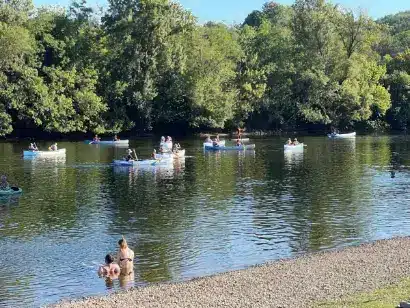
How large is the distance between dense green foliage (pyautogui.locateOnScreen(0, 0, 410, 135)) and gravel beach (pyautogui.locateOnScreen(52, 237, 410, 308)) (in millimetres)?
76320

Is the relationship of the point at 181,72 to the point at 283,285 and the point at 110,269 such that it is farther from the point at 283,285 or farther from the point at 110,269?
the point at 283,285

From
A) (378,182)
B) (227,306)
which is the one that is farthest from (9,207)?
(378,182)

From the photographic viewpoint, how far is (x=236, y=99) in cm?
11356

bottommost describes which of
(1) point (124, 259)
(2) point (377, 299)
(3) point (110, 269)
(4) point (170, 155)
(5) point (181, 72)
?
(3) point (110, 269)

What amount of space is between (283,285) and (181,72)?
85.9 m

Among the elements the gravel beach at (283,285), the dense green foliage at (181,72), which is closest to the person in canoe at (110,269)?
the gravel beach at (283,285)

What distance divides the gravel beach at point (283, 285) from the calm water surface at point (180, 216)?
6.33ft

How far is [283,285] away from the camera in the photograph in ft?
74.3

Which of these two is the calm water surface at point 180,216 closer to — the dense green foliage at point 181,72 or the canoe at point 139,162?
the canoe at point 139,162

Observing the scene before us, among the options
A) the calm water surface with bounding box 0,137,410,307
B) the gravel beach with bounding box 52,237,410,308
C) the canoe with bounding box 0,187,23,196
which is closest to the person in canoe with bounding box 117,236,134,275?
the calm water surface with bounding box 0,137,410,307

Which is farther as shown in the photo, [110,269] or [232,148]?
[232,148]

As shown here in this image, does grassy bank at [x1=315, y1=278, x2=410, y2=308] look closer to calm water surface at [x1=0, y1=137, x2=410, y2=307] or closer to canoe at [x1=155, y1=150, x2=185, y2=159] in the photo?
calm water surface at [x1=0, y1=137, x2=410, y2=307]

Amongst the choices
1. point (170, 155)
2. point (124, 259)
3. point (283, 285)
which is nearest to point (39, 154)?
point (170, 155)

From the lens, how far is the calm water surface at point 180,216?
26.8 m
